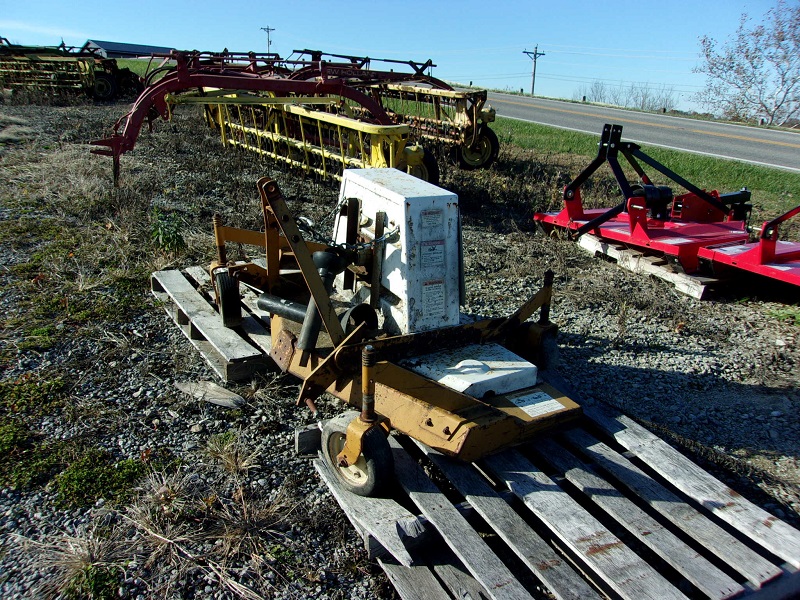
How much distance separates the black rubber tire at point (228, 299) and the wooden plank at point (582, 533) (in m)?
2.37

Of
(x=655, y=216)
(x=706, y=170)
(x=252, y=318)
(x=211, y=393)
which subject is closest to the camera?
(x=211, y=393)

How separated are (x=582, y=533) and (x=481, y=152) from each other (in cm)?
965

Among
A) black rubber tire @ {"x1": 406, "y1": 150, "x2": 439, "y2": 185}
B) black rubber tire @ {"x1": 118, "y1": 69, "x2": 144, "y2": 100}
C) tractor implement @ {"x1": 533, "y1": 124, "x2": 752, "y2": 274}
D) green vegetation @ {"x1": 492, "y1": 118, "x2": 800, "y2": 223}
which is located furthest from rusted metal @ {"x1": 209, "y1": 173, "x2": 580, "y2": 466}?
black rubber tire @ {"x1": 118, "y1": 69, "x2": 144, "y2": 100}

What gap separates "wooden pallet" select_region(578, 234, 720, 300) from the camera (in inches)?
237

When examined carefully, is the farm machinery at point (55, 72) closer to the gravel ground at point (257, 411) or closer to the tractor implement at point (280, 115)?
the tractor implement at point (280, 115)

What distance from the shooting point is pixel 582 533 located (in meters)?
2.69

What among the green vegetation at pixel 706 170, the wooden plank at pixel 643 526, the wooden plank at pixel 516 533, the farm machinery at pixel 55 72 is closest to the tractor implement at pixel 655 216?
the green vegetation at pixel 706 170

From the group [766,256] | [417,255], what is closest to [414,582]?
[417,255]

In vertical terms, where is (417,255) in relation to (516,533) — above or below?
above

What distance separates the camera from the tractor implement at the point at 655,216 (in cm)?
638

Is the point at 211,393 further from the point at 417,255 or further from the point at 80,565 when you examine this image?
the point at 417,255

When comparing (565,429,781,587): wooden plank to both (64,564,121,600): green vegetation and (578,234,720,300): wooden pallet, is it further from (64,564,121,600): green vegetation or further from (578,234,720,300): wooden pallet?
(578,234,720,300): wooden pallet

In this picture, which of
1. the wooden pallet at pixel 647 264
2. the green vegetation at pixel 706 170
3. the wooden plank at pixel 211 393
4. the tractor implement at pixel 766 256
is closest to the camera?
the wooden plank at pixel 211 393

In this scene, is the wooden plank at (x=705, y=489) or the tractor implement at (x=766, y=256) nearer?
the wooden plank at (x=705, y=489)
